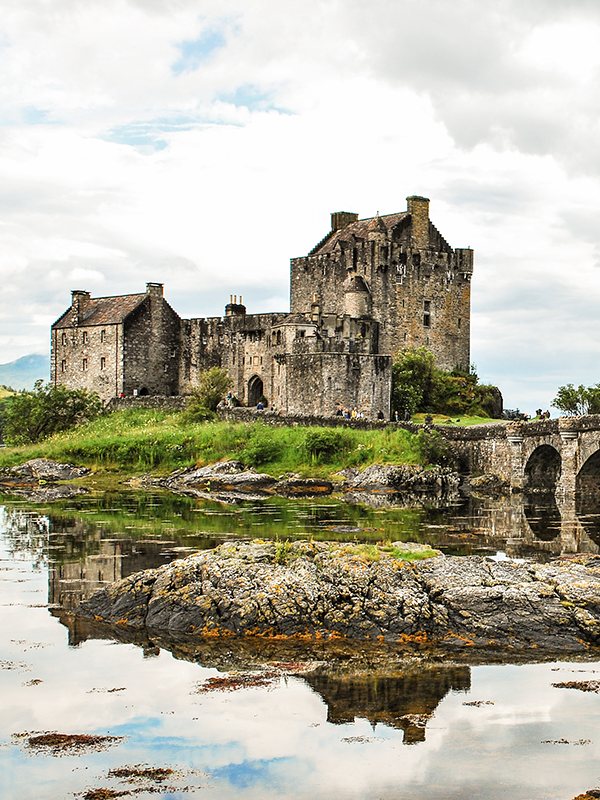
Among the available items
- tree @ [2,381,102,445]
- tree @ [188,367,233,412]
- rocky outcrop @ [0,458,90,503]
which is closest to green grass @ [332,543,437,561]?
rocky outcrop @ [0,458,90,503]

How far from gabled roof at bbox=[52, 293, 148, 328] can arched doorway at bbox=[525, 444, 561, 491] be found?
100.0ft

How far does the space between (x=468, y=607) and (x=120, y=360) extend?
47792 millimetres

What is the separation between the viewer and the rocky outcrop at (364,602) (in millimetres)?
14781

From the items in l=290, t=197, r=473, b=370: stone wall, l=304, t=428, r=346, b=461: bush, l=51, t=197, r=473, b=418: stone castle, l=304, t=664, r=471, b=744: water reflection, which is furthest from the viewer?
l=290, t=197, r=473, b=370: stone wall

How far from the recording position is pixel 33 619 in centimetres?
1630

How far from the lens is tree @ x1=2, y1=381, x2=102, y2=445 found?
182 feet

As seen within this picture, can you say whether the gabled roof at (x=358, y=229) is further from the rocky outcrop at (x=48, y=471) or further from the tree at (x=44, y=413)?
the rocky outcrop at (x=48, y=471)

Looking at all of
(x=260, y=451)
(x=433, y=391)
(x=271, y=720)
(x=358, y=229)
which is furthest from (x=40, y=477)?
(x=271, y=720)

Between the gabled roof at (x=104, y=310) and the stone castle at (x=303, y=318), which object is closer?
the stone castle at (x=303, y=318)

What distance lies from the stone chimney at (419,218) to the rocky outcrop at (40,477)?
1098 inches

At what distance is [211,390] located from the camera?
A: 54.1 meters

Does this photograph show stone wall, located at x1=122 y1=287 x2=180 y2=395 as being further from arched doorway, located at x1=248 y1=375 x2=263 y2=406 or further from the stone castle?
arched doorway, located at x1=248 y1=375 x2=263 y2=406

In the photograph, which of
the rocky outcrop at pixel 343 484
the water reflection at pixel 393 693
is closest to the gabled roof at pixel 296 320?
the rocky outcrop at pixel 343 484

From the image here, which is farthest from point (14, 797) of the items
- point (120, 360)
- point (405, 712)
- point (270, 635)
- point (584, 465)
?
point (120, 360)
